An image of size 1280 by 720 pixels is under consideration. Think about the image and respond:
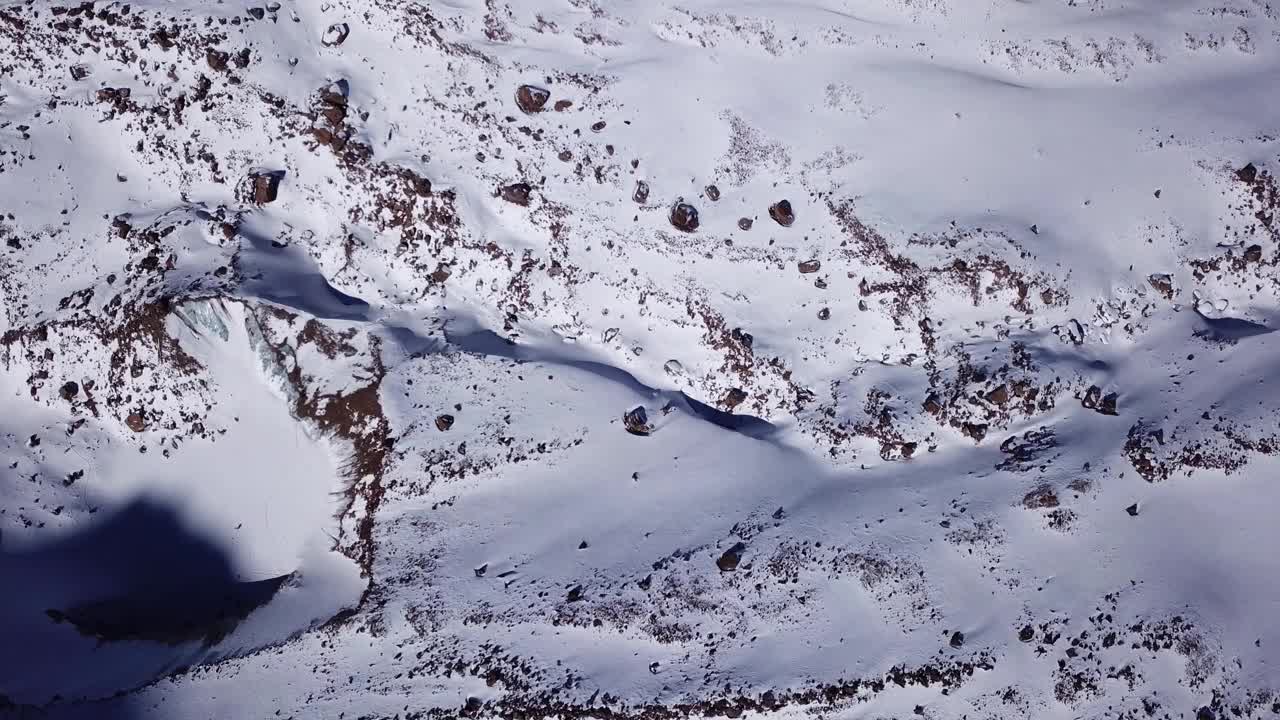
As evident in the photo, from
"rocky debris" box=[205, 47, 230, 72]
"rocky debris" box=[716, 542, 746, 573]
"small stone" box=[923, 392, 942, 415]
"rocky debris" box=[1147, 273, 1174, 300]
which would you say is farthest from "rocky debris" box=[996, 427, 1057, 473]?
"rocky debris" box=[205, 47, 230, 72]

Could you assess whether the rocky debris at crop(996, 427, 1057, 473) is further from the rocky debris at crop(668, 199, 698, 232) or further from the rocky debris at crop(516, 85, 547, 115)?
the rocky debris at crop(516, 85, 547, 115)

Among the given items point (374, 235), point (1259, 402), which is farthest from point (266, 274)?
point (1259, 402)

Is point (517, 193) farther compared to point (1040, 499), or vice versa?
point (517, 193)

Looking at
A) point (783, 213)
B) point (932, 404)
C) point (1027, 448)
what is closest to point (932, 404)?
point (932, 404)

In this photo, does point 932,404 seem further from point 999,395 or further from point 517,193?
point 517,193

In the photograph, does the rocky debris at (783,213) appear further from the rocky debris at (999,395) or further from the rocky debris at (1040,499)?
the rocky debris at (1040,499)

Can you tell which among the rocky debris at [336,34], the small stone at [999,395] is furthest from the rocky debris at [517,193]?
the small stone at [999,395]
